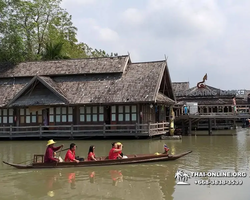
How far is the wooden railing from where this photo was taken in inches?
974

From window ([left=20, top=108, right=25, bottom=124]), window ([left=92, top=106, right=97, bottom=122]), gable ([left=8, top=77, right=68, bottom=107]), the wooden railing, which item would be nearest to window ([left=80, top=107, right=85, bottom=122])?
the wooden railing

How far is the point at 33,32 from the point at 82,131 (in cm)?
2080

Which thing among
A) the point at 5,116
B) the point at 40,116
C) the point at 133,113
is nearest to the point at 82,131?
the point at 133,113

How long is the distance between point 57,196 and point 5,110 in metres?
21.1

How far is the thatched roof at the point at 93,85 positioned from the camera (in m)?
25.5

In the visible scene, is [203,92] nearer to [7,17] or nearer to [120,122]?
[120,122]

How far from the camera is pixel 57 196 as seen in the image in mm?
9523

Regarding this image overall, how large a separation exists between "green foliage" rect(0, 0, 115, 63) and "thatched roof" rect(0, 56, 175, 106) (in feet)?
24.8

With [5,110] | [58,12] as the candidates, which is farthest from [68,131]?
[58,12]

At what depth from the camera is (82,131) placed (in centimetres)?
2567

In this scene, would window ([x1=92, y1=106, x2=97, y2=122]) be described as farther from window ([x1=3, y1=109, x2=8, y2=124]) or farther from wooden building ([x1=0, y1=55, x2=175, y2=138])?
window ([x1=3, y1=109, x2=8, y2=124])

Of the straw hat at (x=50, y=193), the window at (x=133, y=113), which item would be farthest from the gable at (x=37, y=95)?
the straw hat at (x=50, y=193)

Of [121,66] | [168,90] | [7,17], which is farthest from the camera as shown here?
[7,17]

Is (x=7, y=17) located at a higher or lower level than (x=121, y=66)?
higher
